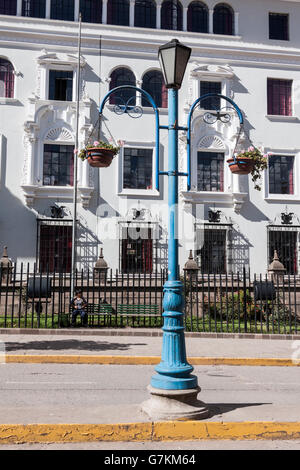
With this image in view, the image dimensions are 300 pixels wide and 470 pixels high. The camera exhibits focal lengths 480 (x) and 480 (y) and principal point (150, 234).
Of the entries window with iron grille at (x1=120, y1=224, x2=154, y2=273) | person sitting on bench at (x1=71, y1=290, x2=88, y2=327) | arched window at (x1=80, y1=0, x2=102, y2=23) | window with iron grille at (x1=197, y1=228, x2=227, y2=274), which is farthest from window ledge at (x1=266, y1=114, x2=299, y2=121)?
person sitting on bench at (x1=71, y1=290, x2=88, y2=327)

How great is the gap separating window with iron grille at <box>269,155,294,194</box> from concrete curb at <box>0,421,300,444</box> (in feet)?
68.6

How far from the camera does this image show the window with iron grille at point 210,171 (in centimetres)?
2475

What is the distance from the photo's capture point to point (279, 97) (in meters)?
26.0

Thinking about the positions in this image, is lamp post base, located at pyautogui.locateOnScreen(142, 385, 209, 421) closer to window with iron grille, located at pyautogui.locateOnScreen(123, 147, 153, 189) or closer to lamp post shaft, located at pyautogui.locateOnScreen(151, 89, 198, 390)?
lamp post shaft, located at pyautogui.locateOnScreen(151, 89, 198, 390)

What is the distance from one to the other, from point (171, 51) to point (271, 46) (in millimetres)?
22020

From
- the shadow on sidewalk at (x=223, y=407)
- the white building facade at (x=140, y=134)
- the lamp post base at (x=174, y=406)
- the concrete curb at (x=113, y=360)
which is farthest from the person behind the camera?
the white building facade at (x=140, y=134)

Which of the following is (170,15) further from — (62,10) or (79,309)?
(79,309)

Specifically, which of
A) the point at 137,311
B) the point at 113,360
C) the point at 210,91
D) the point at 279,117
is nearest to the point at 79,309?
the point at 137,311

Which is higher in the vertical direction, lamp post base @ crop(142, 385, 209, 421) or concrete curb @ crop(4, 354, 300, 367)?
lamp post base @ crop(142, 385, 209, 421)

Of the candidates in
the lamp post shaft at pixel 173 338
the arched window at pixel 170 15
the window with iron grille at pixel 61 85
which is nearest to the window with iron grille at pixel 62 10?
the window with iron grille at pixel 61 85

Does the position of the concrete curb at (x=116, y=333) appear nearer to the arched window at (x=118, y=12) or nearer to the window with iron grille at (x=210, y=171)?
the window with iron grille at (x=210, y=171)

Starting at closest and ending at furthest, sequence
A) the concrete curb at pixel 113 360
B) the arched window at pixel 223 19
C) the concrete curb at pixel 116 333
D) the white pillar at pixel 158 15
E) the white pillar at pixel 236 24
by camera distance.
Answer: the concrete curb at pixel 113 360 < the concrete curb at pixel 116 333 < the white pillar at pixel 158 15 < the white pillar at pixel 236 24 < the arched window at pixel 223 19

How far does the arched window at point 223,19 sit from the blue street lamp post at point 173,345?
70.6ft

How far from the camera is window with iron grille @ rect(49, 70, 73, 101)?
24.2 metres
